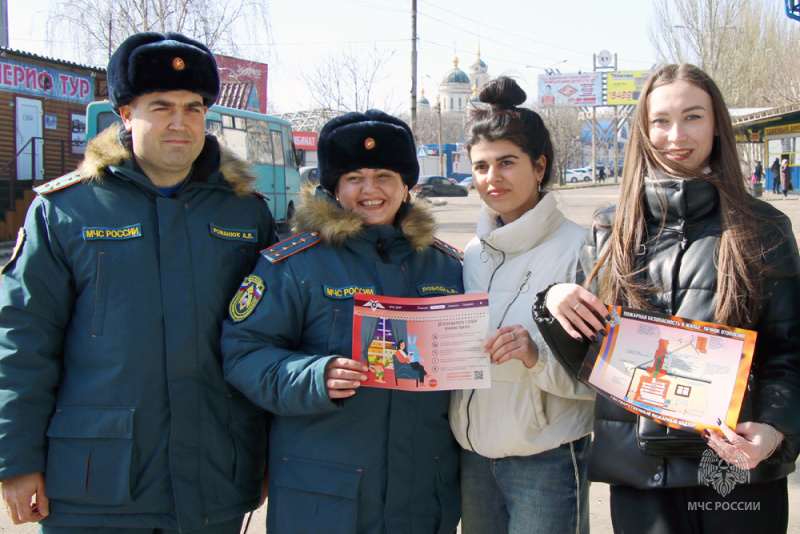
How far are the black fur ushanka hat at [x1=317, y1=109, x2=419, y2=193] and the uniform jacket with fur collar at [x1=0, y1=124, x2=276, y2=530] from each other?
0.50 m

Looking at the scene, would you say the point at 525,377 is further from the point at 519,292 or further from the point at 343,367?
the point at 343,367

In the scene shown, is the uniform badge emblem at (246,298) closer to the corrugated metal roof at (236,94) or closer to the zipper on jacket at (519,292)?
the zipper on jacket at (519,292)

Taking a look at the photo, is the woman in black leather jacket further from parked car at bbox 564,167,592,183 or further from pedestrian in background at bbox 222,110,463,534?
parked car at bbox 564,167,592,183

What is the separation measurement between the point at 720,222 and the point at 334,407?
51.7 inches

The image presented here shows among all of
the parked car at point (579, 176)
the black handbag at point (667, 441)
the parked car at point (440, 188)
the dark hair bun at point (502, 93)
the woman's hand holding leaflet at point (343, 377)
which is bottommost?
the black handbag at point (667, 441)

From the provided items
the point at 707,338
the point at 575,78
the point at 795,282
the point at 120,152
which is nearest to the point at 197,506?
the point at 120,152

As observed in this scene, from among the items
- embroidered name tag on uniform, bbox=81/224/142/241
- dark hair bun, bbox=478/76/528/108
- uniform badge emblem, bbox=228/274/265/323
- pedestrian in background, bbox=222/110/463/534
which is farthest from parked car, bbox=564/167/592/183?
embroidered name tag on uniform, bbox=81/224/142/241

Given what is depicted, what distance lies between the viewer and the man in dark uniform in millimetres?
2053

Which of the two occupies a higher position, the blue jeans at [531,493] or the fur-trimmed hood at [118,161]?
the fur-trimmed hood at [118,161]

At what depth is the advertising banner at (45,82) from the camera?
53.8 ft

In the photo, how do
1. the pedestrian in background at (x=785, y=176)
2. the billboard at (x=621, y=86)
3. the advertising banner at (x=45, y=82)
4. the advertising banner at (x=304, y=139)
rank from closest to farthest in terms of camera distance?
the advertising banner at (x=45, y=82)
the pedestrian in background at (x=785, y=176)
the advertising banner at (x=304, y=139)
the billboard at (x=621, y=86)

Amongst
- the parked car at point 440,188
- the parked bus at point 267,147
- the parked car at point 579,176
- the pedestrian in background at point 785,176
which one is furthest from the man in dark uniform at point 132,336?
the parked car at point 579,176

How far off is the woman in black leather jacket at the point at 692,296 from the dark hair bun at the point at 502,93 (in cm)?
53

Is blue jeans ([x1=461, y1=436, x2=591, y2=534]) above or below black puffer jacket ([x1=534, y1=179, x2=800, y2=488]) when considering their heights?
below
